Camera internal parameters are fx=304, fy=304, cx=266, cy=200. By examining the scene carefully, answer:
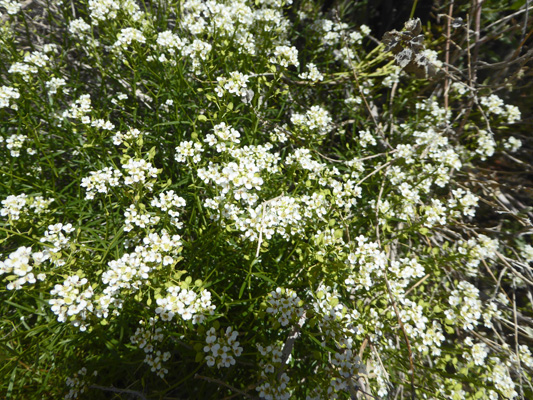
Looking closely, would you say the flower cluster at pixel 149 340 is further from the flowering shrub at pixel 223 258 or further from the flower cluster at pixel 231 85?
the flower cluster at pixel 231 85

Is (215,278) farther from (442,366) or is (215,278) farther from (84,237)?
(442,366)

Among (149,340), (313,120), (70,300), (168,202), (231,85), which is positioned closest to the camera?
(70,300)

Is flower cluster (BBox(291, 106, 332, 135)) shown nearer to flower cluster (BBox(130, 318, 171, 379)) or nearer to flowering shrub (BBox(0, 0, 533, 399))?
flowering shrub (BBox(0, 0, 533, 399))

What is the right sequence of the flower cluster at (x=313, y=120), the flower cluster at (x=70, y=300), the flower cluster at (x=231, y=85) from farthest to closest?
the flower cluster at (x=313, y=120), the flower cluster at (x=231, y=85), the flower cluster at (x=70, y=300)

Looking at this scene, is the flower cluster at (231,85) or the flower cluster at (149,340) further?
the flower cluster at (231,85)

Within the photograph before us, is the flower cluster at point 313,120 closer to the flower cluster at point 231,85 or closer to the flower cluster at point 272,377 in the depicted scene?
the flower cluster at point 231,85

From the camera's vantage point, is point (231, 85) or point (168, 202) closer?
point (168, 202)

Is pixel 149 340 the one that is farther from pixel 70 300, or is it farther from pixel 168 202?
pixel 168 202

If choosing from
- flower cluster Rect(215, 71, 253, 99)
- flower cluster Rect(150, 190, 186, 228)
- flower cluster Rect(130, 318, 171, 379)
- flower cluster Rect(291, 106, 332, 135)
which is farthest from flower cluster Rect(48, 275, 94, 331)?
flower cluster Rect(291, 106, 332, 135)

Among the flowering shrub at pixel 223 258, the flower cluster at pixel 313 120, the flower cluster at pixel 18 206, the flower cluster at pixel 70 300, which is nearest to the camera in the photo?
the flower cluster at pixel 70 300

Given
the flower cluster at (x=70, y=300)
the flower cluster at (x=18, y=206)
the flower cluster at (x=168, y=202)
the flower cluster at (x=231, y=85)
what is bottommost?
the flower cluster at (x=70, y=300)

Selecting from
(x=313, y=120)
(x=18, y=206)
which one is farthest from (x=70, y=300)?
(x=313, y=120)

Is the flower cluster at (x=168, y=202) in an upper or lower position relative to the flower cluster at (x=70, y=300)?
upper

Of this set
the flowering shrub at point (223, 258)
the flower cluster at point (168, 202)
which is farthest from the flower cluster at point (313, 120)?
the flower cluster at point (168, 202)
